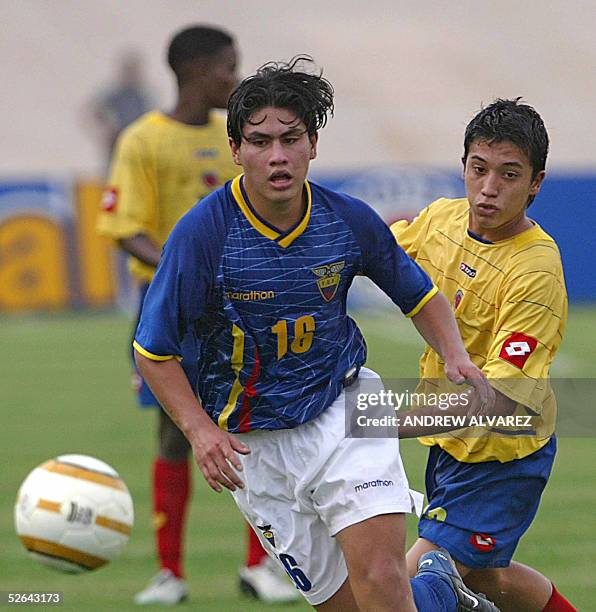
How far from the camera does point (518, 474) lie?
450 centimetres

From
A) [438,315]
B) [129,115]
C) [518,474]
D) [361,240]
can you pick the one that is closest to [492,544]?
[518,474]

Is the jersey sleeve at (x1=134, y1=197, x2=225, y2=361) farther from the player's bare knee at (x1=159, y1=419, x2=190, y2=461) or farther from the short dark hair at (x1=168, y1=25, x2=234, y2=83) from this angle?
the short dark hair at (x1=168, y1=25, x2=234, y2=83)

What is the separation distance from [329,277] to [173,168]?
2.38 meters

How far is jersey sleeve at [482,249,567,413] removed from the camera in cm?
430

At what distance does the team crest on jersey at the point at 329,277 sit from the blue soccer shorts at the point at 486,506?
0.74 meters

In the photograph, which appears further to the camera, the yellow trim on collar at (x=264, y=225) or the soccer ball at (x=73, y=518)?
the soccer ball at (x=73, y=518)

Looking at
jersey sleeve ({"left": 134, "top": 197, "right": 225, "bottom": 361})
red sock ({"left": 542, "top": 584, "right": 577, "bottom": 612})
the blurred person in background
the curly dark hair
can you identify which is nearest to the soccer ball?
jersey sleeve ({"left": 134, "top": 197, "right": 225, "bottom": 361})

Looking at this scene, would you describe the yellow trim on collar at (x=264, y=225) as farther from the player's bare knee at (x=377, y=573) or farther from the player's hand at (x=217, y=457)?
the player's bare knee at (x=377, y=573)

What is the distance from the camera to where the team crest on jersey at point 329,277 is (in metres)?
4.19

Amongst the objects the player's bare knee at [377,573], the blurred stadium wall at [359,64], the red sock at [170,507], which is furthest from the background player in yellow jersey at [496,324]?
the blurred stadium wall at [359,64]

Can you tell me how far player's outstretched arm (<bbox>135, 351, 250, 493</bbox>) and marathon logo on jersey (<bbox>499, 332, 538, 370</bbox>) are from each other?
0.84 metres

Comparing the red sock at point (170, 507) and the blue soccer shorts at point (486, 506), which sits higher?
the blue soccer shorts at point (486, 506)

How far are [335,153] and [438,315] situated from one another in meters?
24.7

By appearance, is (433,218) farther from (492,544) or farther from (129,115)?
(129,115)
